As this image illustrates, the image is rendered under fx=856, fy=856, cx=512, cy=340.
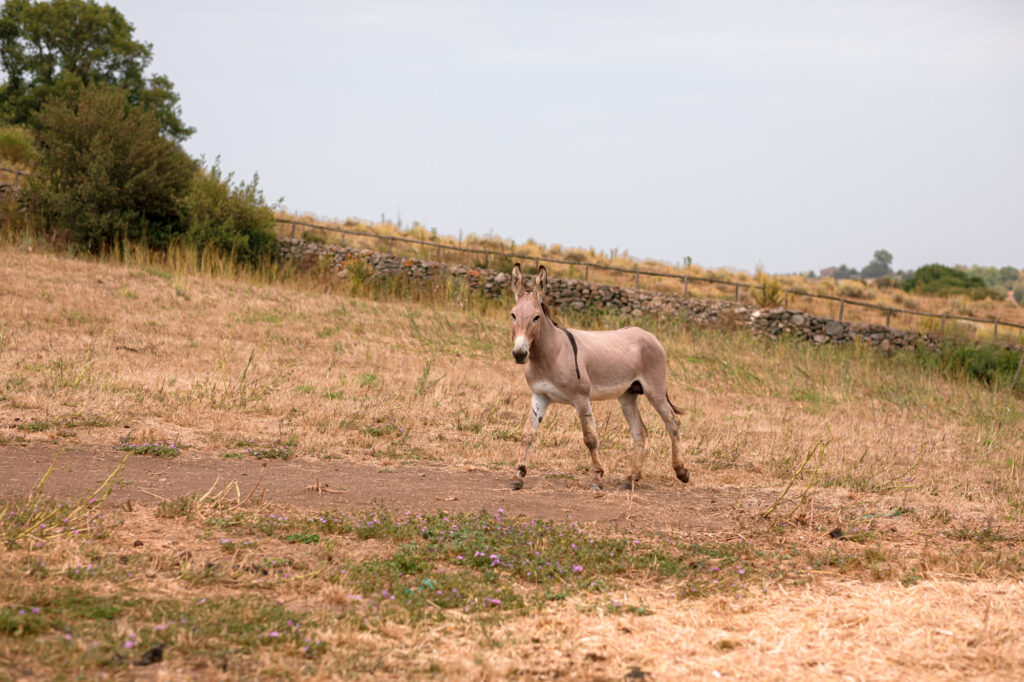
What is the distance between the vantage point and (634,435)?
1086 cm

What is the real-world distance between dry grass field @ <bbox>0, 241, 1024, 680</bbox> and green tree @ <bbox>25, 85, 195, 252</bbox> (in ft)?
25.1

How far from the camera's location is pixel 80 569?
5.86m

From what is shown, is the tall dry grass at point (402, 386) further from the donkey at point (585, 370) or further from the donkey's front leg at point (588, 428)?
the donkey's front leg at point (588, 428)

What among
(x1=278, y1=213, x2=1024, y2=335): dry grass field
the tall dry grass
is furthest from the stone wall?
the tall dry grass

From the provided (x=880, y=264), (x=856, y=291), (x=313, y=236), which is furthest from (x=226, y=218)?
(x=880, y=264)

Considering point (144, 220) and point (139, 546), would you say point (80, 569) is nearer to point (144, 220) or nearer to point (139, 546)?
point (139, 546)

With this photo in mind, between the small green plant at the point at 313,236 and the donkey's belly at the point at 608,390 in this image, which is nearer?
the donkey's belly at the point at 608,390

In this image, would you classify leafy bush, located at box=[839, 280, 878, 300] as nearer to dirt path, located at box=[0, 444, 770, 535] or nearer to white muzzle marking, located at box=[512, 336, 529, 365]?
dirt path, located at box=[0, 444, 770, 535]

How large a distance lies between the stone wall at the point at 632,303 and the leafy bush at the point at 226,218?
207 cm

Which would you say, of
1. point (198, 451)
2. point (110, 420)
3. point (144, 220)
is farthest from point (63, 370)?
point (144, 220)

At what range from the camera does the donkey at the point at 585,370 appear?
991 centimetres

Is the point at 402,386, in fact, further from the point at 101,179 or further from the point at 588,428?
the point at 101,179

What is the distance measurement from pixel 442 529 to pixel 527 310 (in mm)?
3004

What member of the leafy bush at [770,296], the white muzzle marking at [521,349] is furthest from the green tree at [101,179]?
the leafy bush at [770,296]
